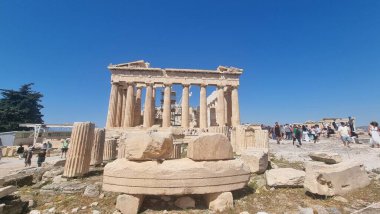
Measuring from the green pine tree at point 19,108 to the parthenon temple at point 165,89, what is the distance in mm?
25734

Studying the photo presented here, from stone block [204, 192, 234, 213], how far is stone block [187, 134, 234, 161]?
813 mm

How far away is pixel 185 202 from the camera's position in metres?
4.91

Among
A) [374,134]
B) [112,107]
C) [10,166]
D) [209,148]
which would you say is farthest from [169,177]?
[112,107]

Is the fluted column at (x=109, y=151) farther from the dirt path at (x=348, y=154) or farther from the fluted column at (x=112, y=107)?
the fluted column at (x=112, y=107)

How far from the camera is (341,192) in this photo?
512 centimetres

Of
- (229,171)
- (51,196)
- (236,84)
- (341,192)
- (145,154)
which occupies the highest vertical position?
(236,84)

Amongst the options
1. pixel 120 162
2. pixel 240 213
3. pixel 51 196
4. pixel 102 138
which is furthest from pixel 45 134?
pixel 240 213

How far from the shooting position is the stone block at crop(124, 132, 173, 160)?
4977 millimetres

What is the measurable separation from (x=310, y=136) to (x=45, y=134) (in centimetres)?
3571

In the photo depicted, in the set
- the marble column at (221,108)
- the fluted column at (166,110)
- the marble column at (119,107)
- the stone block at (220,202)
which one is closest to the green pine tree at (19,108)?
the marble column at (119,107)

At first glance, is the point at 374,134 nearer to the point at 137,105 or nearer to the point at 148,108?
the point at 148,108

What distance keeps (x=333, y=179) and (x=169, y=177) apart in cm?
381

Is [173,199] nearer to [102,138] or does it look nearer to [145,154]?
[145,154]

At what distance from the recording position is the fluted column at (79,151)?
7520 mm
